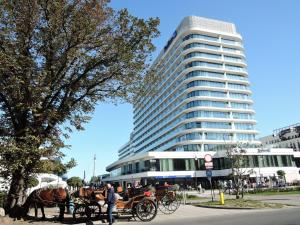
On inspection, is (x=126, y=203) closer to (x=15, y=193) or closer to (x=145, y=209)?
(x=145, y=209)

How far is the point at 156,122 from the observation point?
399 ft

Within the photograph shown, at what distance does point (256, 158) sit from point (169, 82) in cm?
4325

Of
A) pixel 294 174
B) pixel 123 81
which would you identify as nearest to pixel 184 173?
pixel 294 174

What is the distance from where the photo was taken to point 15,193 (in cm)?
1834

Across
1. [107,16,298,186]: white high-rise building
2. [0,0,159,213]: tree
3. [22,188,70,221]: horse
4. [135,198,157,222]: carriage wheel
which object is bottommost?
[135,198,157,222]: carriage wheel

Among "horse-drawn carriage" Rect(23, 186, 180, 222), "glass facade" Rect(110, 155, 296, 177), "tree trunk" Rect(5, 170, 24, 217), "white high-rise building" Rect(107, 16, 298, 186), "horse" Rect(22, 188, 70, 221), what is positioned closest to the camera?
"horse-drawn carriage" Rect(23, 186, 180, 222)

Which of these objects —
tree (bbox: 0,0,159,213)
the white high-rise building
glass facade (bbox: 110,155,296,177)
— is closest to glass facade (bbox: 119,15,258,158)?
the white high-rise building

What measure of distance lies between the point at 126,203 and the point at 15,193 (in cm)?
595

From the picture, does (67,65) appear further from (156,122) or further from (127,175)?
(156,122)

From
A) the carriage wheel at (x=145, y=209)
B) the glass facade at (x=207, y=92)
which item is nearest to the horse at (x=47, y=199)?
the carriage wheel at (x=145, y=209)

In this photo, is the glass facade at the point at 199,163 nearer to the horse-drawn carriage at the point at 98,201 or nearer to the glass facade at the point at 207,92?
the glass facade at the point at 207,92

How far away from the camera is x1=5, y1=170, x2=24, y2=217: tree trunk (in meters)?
18.0

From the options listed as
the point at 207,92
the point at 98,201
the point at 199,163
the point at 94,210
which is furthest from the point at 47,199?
the point at 207,92

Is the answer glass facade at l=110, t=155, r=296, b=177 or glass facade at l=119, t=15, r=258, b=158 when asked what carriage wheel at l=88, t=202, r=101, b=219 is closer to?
glass facade at l=110, t=155, r=296, b=177
